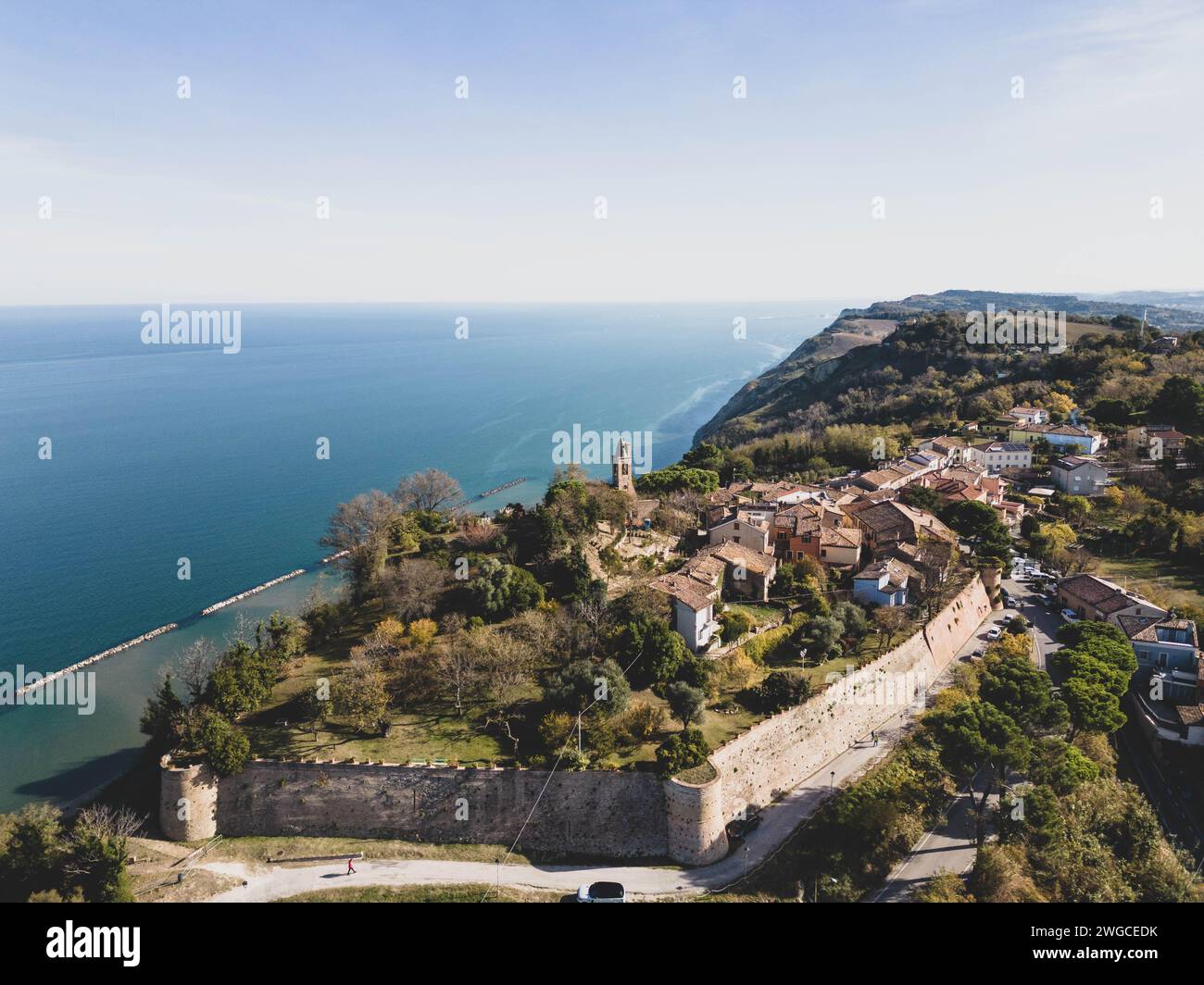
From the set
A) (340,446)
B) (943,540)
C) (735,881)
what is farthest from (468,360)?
(735,881)

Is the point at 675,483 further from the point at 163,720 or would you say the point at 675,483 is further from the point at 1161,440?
the point at 1161,440

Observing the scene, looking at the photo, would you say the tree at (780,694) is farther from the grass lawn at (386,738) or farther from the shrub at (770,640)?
the grass lawn at (386,738)

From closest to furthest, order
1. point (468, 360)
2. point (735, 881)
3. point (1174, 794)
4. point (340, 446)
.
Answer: point (735, 881) → point (1174, 794) → point (340, 446) → point (468, 360)

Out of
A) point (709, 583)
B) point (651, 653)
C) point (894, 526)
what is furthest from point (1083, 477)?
point (651, 653)

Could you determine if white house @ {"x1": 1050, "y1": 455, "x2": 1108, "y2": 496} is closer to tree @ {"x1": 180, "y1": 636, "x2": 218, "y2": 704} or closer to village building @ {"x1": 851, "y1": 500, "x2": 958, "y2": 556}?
village building @ {"x1": 851, "y1": 500, "x2": 958, "y2": 556}

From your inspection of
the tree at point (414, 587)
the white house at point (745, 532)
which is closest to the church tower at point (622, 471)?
the white house at point (745, 532)

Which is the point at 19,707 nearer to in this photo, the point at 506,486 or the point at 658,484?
the point at 658,484
